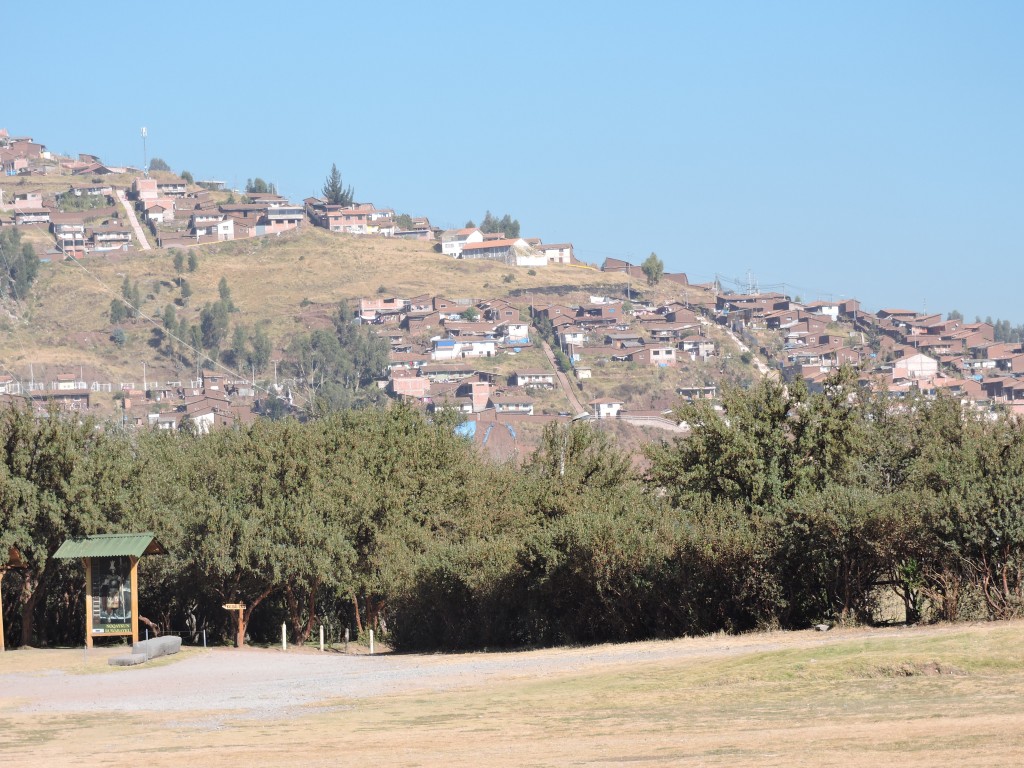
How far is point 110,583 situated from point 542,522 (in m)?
12.7

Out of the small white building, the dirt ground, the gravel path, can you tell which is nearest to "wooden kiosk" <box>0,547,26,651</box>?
the gravel path

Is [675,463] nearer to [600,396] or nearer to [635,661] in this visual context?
[635,661]

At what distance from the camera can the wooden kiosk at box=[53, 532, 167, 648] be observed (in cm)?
Answer: 3072

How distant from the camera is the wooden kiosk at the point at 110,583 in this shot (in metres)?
30.7

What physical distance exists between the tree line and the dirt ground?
6.64ft

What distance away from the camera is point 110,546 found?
30.7 m

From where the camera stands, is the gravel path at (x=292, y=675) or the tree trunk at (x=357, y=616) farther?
the tree trunk at (x=357, y=616)

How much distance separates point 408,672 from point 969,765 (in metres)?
13.6

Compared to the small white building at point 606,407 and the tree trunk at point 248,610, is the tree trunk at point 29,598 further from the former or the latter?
the small white building at point 606,407

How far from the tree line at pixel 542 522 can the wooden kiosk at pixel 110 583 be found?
8.45 feet

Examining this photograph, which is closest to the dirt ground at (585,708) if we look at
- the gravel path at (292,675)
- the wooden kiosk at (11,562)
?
the gravel path at (292,675)

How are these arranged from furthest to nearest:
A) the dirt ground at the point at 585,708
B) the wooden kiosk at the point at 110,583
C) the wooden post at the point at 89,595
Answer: the wooden post at the point at 89,595
the wooden kiosk at the point at 110,583
the dirt ground at the point at 585,708

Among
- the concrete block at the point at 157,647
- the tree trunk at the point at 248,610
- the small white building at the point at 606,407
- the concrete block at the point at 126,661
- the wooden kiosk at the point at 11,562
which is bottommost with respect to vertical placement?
the concrete block at the point at 126,661

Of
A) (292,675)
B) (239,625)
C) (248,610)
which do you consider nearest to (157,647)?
(292,675)
